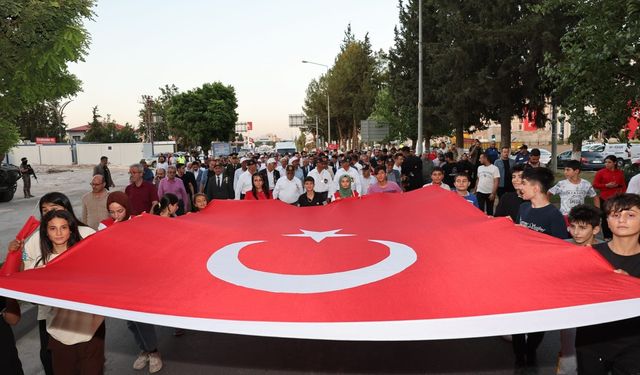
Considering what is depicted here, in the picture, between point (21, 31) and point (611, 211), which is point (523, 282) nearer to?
point (611, 211)

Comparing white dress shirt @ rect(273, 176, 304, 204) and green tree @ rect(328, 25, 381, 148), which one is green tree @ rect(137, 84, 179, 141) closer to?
green tree @ rect(328, 25, 381, 148)

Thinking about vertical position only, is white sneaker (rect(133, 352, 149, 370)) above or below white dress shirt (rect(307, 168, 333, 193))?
below

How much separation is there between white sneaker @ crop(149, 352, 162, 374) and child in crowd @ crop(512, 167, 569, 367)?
11.8 feet

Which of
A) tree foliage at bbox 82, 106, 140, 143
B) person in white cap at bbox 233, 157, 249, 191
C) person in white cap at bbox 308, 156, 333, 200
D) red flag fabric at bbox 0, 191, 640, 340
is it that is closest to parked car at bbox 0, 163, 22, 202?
person in white cap at bbox 233, 157, 249, 191

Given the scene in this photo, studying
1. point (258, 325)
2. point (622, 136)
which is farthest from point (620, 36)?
point (258, 325)

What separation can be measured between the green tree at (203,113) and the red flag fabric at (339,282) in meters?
60.8

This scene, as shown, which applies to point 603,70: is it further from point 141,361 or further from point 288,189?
point 141,361

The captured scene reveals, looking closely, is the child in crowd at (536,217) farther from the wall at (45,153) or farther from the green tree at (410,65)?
the wall at (45,153)

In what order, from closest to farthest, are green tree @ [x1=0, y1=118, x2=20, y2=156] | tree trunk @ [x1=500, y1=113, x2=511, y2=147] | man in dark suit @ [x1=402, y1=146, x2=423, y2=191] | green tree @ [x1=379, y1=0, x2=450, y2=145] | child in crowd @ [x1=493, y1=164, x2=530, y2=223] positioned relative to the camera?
child in crowd @ [x1=493, y1=164, x2=530, y2=223] → green tree @ [x1=0, y1=118, x2=20, y2=156] → man in dark suit @ [x1=402, y1=146, x2=423, y2=191] → tree trunk @ [x1=500, y1=113, x2=511, y2=147] → green tree @ [x1=379, y1=0, x2=450, y2=145]

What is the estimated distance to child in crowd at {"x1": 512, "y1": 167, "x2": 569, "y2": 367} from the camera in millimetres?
4614

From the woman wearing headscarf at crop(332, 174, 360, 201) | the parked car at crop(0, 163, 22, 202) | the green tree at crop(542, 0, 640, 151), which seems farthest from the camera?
the parked car at crop(0, 163, 22, 202)

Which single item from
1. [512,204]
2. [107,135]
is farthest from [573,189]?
[107,135]

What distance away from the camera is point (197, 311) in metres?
3.17

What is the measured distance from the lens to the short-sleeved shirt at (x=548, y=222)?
461 cm
